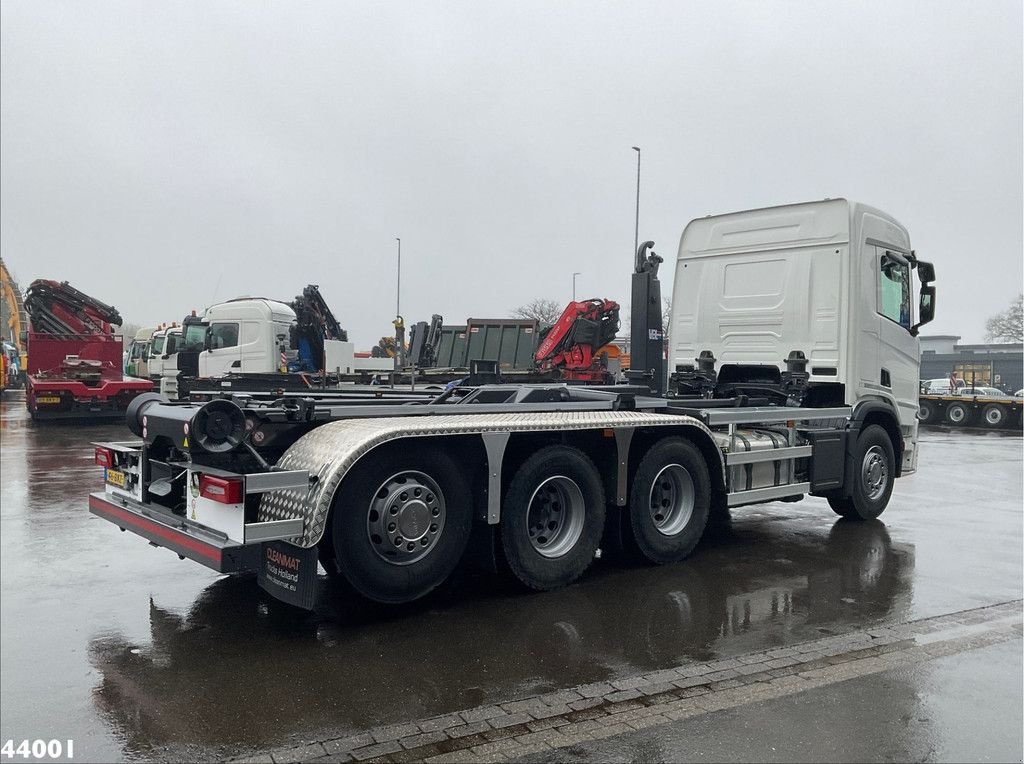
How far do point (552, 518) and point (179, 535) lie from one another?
2570mm

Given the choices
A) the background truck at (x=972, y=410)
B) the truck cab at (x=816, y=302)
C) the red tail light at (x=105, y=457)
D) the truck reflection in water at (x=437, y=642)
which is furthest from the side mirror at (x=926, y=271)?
the background truck at (x=972, y=410)

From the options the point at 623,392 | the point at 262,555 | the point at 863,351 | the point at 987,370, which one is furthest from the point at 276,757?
the point at 987,370

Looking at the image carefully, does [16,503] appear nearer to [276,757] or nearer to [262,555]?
[262,555]

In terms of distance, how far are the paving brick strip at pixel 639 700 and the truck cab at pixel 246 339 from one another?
1750 centimetres

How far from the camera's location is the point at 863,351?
9.12m

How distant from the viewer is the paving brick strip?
12.3 feet

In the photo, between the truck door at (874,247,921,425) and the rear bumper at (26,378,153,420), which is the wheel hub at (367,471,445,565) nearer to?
the truck door at (874,247,921,425)

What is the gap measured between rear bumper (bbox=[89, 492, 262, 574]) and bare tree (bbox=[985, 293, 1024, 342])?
71407 millimetres

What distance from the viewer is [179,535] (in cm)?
531

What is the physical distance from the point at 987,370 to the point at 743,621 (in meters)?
43.4

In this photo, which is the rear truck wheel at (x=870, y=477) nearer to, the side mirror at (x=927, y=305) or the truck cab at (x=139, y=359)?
the side mirror at (x=927, y=305)

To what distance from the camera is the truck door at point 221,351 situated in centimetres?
2120

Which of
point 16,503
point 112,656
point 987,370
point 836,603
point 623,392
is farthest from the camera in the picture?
point 987,370

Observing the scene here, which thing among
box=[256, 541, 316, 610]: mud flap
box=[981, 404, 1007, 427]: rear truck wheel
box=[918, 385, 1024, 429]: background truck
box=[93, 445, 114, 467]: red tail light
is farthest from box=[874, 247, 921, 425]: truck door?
box=[981, 404, 1007, 427]: rear truck wheel
